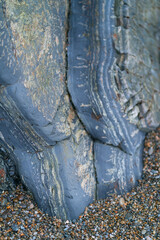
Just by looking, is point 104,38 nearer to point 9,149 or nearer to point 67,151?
point 67,151

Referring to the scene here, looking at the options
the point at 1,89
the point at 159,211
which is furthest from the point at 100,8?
the point at 159,211

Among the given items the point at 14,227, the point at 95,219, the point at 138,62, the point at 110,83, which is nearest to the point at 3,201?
the point at 14,227

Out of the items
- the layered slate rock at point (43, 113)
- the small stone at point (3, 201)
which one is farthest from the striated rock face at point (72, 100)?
the small stone at point (3, 201)

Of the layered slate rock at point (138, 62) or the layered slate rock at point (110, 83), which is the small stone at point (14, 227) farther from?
the layered slate rock at point (138, 62)

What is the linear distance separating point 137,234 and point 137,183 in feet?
1.08

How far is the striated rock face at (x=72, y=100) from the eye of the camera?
1.30 metres

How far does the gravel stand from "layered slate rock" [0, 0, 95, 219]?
6 centimetres

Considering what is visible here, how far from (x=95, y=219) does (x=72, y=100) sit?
2.13 feet

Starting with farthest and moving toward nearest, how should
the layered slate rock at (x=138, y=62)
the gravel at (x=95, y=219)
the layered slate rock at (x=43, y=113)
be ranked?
the layered slate rock at (x=138, y=62) → the gravel at (x=95, y=219) → the layered slate rock at (x=43, y=113)

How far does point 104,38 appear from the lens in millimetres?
1443

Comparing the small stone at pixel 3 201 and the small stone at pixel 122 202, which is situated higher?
the small stone at pixel 3 201

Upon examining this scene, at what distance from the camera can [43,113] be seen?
4.48ft

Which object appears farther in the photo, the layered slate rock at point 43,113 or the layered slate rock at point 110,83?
the layered slate rock at point 110,83

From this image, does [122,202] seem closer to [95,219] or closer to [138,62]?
[95,219]
